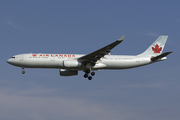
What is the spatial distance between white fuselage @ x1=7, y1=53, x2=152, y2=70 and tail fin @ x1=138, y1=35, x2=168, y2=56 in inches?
152

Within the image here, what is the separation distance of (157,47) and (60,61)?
55.5ft

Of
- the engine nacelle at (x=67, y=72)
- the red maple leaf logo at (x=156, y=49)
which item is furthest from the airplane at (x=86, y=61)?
the red maple leaf logo at (x=156, y=49)

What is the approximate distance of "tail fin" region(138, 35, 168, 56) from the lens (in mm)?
51938

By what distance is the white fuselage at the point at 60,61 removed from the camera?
45.5m

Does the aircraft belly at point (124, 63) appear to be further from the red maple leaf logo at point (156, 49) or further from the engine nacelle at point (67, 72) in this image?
the engine nacelle at point (67, 72)

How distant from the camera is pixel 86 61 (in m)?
46.8

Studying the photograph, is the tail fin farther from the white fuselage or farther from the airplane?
the white fuselage

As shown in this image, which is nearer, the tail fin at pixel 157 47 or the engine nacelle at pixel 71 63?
the engine nacelle at pixel 71 63

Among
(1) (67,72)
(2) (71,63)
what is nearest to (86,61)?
(2) (71,63)

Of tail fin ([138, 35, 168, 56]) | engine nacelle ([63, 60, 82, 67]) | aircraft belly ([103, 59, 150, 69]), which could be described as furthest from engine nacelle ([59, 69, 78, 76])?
tail fin ([138, 35, 168, 56])

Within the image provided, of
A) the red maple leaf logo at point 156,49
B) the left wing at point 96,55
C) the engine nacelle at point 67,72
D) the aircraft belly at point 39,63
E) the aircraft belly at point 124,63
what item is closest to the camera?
the left wing at point 96,55

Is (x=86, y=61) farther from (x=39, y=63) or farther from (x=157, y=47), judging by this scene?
(x=157, y=47)

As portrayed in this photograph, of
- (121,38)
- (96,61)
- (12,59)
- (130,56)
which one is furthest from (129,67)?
(12,59)

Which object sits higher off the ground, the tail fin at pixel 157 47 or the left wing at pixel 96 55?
the tail fin at pixel 157 47
